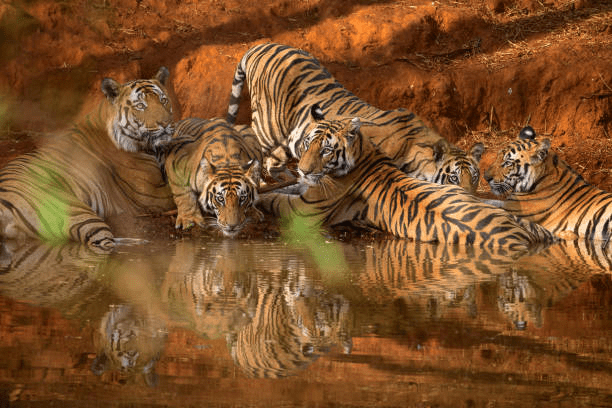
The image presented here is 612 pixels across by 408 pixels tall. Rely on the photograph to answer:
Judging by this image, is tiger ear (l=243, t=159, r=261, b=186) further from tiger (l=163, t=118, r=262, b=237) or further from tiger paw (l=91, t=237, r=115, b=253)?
tiger paw (l=91, t=237, r=115, b=253)

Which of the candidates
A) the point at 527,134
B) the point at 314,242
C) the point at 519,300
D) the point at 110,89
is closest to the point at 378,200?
the point at 314,242

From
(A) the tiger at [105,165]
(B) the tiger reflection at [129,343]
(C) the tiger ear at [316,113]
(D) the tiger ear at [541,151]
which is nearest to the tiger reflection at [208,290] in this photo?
(B) the tiger reflection at [129,343]

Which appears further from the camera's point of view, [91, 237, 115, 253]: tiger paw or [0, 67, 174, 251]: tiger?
[0, 67, 174, 251]: tiger

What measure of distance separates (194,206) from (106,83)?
1250 millimetres

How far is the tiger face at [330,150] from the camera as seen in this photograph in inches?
304

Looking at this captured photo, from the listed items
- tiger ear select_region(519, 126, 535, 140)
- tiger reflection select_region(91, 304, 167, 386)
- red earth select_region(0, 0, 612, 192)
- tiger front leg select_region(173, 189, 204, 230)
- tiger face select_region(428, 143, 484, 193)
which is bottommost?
tiger reflection select_region(91, 304, 167, 386)

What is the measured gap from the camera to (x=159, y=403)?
3.04 metres

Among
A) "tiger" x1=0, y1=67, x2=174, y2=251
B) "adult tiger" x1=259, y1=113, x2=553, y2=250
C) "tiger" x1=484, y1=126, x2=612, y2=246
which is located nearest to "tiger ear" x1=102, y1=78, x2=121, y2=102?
"tiger" x1=0, y1=67, x2=174, y2=251

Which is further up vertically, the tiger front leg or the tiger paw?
the tiger front leg

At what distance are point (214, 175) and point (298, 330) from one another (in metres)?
3.29

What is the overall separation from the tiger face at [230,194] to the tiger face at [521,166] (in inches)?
96.2

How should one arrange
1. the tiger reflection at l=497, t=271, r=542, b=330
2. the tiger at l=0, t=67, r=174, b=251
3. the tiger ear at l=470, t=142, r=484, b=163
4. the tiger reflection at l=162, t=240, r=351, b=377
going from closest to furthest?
1. the tiger reflection at l=162, t=240, r=351, b=377
2. the tiger reflection at l=497, t=271, r=542, b=330
3. the tiger at l=0, t=67, r=174, b=251
4. the tiger ear at l=470, t=142, r=484, b=163

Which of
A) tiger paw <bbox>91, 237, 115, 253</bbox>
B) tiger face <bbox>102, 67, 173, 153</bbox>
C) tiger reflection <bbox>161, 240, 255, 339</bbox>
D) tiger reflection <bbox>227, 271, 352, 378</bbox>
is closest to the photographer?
tiger reflection <bbox>227, 271, 352, 378</bbox>

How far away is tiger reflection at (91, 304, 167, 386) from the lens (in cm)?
341
